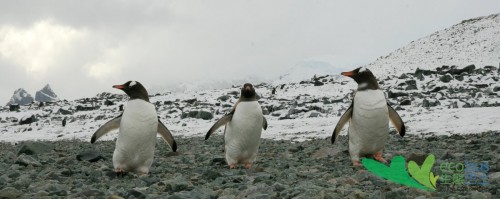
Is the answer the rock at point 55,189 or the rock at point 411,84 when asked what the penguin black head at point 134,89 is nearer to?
the rock at point 55,189

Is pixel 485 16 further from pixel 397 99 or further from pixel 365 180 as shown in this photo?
pixel 365 180

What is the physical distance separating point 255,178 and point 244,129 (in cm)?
198

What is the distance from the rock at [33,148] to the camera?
9.51 meters

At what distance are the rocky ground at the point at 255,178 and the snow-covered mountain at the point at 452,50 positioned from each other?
29.6m

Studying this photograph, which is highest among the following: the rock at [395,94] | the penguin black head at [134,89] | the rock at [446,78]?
the penguin black head at [134,89]

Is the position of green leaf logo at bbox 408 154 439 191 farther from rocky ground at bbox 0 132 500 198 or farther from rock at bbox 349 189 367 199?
rock at bbox 349 189 367 199

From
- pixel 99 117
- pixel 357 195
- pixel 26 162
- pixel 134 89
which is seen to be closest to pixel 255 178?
pixel 357 195

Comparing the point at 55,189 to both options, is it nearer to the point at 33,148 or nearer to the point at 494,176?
the point at 494,176

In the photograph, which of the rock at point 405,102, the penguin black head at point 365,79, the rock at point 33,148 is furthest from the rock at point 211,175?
the rock at point 405,102

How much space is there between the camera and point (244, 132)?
7039 mm

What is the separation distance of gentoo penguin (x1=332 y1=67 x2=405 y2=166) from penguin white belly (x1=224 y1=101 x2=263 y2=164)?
1328mm

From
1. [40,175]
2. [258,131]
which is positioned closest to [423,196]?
[258,131]

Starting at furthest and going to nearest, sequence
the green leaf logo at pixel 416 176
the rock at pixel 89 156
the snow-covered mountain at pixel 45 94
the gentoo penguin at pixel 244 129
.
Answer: the snow-covered mountain at pixel 45 94 → the rock at pixel 89 156 → the gentoo penguin at pixel 244 129 → the green leaf logo at pixel 416 176

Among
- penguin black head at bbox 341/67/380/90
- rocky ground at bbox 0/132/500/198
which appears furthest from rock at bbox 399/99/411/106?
penguin black head at bbox 341/67/380/90
